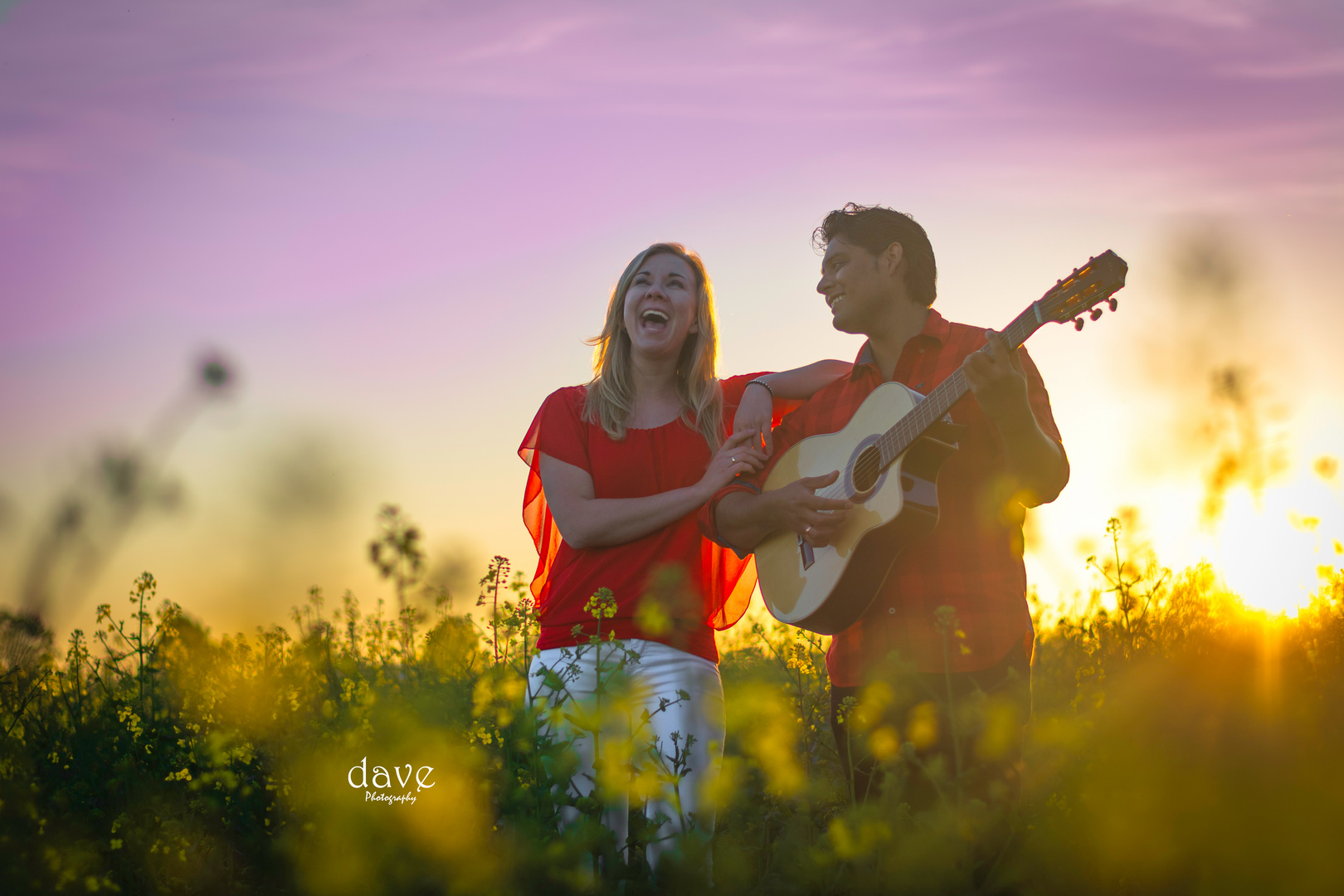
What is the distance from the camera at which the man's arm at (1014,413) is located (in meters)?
2.63

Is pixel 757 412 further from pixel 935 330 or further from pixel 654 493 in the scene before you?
pixel 935 330

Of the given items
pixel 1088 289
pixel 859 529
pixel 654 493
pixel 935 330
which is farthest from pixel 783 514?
pixel 1088 289

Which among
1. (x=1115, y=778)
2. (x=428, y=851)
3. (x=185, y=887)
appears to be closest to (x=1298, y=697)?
(x=1115, y=778)

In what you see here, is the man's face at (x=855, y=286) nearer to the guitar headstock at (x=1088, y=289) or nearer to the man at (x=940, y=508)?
the man at (x=940, y=508)

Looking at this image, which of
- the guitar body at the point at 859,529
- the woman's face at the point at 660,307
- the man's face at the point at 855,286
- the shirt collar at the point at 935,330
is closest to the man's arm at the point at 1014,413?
the guitar body at the point at 859,529

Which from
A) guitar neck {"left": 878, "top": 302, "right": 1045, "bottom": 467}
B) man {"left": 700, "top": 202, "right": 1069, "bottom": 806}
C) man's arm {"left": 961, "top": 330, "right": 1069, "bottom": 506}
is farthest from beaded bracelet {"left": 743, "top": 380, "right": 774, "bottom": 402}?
man's arm {"left": 961, "top": 330, "right": 1069, "bottom": 506}

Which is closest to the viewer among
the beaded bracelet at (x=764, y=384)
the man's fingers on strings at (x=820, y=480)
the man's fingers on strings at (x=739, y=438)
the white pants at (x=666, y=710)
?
the white pants at (x=666, y=710)

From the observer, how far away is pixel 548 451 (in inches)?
126

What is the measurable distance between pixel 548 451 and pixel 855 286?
122 cm

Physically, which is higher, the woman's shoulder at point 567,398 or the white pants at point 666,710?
the woman's shoulder at point 567,398

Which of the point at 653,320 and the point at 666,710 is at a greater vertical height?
the point at 653,320

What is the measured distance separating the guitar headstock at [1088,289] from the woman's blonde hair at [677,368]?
1209 millimetres

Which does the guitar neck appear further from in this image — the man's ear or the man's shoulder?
the man's ear

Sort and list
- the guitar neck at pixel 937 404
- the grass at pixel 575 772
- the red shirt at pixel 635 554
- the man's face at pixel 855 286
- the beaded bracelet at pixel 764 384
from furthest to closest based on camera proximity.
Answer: the beaded bracelet at pixel 764 384
the man's face at pixel 855 286
the red shirt at pixel 635 554
the guitar neck at pixel 937 404
the grass at pixel 575 772
